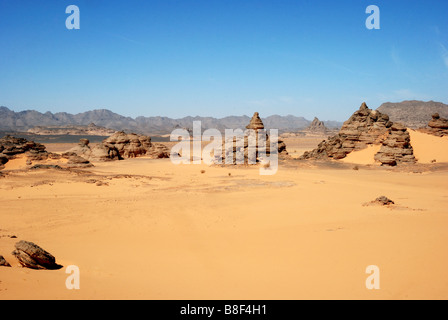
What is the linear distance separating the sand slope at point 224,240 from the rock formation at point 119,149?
15.3 meters

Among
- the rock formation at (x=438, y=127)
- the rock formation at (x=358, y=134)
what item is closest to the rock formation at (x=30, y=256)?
the rock formation at (x=358, y=134)

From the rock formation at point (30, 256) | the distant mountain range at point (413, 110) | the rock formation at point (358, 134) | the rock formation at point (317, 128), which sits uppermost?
the distant mountain range at point (413, 110)

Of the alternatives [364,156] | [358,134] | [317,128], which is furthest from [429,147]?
[317,128]

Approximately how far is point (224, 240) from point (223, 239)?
0.10 meters

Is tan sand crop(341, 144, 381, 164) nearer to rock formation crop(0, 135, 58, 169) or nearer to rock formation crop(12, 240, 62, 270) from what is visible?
rock formation crop(0, 135, 58, 169)

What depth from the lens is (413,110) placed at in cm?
12606

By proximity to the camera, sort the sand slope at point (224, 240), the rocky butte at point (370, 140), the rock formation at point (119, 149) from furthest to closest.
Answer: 1. the rock formation at point (119, 149)
2. the rocky butte at point (370, 140)
3. the sand slope at point (224, 240)

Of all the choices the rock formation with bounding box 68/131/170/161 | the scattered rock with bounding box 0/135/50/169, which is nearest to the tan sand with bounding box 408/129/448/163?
the rock formation with bounding box 68/131/170/161

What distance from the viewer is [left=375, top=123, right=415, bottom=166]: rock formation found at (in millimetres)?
25516

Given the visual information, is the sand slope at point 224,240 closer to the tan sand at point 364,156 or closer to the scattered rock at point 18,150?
the scattered rock at point 18,150

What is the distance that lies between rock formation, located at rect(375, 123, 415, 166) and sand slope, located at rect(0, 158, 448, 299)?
9.75m

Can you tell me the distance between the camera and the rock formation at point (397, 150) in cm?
2552

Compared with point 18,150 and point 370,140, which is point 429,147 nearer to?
point 370,140

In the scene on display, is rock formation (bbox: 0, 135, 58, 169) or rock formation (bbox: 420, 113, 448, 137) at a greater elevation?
rock formation (bbox: 420, 113, 448, 137)
